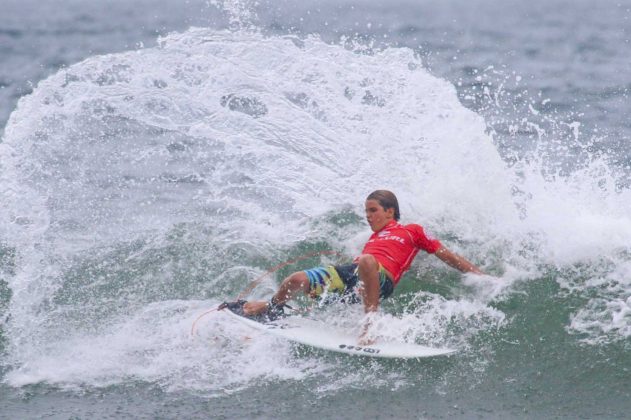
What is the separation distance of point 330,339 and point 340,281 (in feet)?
1.87

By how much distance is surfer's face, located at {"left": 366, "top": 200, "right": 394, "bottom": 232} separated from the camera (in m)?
9.12

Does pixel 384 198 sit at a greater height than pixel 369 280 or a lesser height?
greater

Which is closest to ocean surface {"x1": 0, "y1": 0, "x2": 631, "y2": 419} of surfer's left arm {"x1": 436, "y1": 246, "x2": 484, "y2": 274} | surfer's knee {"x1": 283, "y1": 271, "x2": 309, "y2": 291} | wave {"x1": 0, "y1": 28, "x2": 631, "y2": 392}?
wave {"x1": 0, "y1": 28, "x2": 631, "y2": 392}

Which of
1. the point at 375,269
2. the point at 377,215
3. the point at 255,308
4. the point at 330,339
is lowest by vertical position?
the point at 330,339

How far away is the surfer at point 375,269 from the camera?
8.42m

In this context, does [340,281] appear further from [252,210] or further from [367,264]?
[252,210]

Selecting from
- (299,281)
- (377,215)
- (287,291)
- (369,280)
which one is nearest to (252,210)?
(377,215)

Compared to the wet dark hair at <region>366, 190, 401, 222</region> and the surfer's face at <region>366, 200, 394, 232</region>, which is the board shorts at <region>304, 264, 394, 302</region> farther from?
the wet dark hair at <region>366, 190, 401, 222</region>

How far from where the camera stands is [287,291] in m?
8.73

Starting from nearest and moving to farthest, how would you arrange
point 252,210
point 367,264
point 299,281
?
1. point 367,264
2. point 299,281
3. point 252,210

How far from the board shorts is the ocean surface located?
0.21 metres

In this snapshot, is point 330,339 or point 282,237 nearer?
point 330,339

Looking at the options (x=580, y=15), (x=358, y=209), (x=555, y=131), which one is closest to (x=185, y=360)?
(x=358, y=209)

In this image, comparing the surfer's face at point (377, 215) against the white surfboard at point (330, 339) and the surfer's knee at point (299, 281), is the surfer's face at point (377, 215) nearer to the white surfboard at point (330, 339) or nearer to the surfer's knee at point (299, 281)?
the surfer's knee at point (299, 281)
